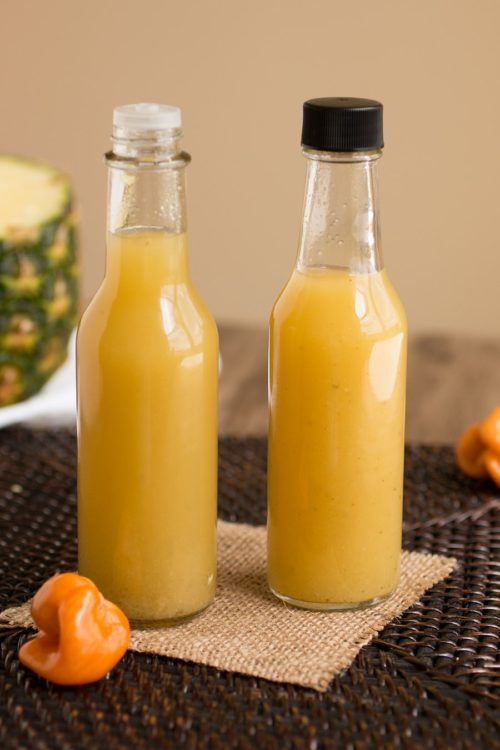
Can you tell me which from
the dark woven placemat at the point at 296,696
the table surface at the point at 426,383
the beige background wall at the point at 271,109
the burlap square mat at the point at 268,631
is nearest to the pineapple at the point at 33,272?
the table surface at the point at 426,383

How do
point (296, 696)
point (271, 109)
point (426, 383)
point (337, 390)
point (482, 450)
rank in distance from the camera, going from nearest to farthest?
point (296, 696) → point (337, 390) → point (482, 450) → point (426, 383) → point (271, 109)

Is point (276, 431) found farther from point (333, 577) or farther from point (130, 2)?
point (130, 2)

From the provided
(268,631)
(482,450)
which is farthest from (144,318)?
(482,450)

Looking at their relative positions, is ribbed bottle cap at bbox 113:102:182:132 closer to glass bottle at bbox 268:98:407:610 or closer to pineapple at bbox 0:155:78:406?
glass bottle at bbox 268:98:407:610

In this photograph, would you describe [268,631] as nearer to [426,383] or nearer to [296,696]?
[296,696]

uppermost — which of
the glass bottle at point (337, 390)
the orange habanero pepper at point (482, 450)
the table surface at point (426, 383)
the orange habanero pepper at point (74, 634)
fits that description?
the glass bottle at point (337, 390)

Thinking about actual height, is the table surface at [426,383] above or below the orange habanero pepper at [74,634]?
below

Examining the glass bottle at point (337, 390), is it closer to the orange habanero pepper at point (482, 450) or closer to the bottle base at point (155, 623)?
the bottle base at point (155, 623)
